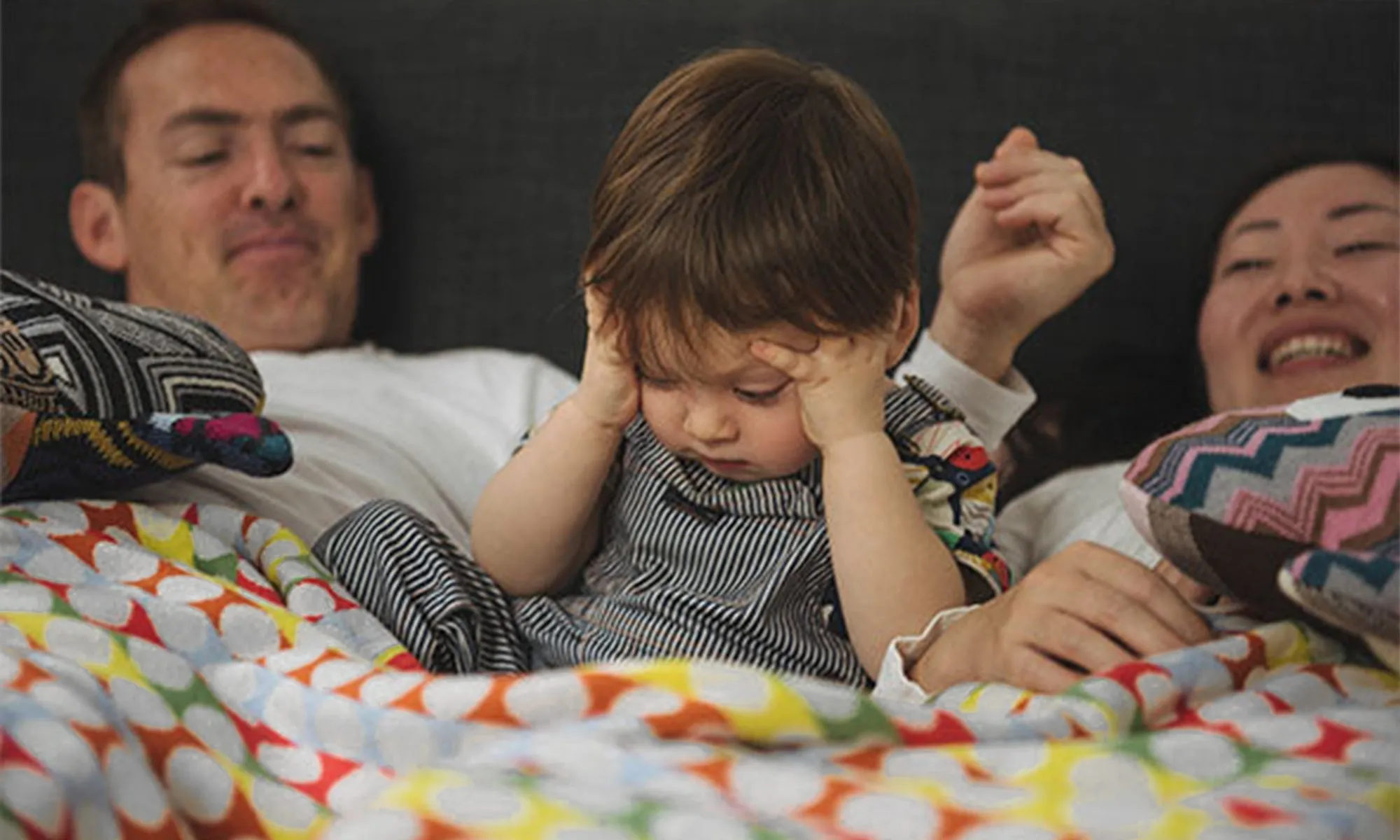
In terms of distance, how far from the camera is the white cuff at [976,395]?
1.38 metres

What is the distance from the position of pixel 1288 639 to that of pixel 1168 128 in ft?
3.28

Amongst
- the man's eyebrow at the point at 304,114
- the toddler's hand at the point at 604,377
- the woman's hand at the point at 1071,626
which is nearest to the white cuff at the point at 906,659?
the woman's hand at the point at 1071,626

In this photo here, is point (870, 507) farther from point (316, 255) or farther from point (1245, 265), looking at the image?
point (316, 255)

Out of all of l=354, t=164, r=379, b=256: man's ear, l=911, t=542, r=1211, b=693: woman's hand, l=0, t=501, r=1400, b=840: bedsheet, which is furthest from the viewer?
l=354, t=164, r=379, b=256: man's ear

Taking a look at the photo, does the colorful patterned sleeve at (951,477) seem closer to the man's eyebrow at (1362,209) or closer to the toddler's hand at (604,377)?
the toddler's hand at (604,377)

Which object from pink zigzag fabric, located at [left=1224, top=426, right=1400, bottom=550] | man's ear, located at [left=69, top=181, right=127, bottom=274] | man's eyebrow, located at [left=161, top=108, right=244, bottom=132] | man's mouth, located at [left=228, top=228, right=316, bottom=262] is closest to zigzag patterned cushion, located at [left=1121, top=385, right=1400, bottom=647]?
pink zigzag fabric, located at [left=1224, top=426, right=1400, bottom=550]

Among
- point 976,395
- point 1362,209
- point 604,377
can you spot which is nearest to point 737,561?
point 604,377

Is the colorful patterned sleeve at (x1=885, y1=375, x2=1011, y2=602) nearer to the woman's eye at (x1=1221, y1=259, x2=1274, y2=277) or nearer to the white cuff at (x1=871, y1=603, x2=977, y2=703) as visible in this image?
the white cuff at (x1=871, y1=603, x2=977, y2=703)

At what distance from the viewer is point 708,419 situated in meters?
1.00

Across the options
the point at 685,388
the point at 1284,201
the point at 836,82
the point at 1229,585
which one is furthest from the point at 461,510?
the point at 1284,201

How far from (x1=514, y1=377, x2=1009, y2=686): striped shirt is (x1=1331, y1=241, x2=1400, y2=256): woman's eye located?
60cm

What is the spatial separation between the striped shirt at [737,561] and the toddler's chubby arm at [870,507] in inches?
2.5

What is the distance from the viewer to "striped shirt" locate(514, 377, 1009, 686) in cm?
107

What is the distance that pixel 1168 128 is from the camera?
1722 millimetres
